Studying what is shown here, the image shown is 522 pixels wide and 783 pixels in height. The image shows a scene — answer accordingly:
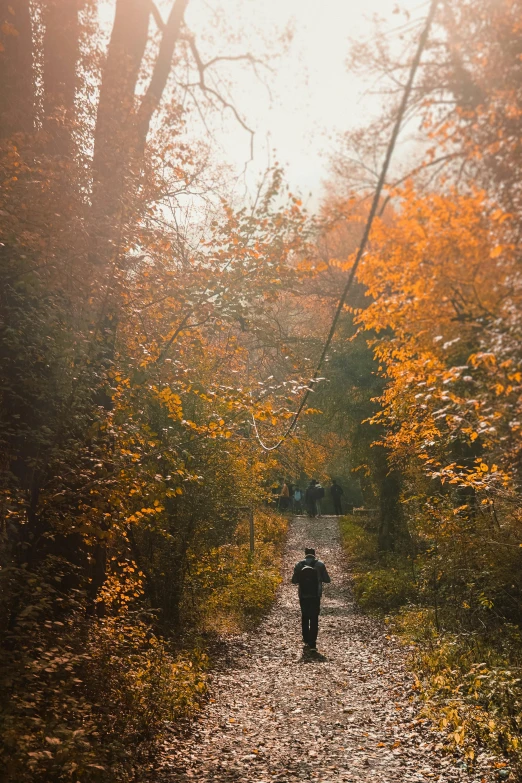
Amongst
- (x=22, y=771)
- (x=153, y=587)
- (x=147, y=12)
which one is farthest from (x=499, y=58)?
(x=153, y=587)

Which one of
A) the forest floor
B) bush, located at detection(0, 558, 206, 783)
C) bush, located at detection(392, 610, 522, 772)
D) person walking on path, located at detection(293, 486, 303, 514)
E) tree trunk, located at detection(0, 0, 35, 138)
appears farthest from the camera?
person walking on path, located at detection(293, 486, 303, 514)

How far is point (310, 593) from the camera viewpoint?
11.5 meters

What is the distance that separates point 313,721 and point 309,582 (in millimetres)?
3712

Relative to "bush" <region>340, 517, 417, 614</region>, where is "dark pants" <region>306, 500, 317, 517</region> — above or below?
above

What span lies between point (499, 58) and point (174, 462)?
506cm

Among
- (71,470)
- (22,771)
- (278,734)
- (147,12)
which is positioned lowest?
(278,734)

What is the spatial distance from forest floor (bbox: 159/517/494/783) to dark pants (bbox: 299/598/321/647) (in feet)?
0.99

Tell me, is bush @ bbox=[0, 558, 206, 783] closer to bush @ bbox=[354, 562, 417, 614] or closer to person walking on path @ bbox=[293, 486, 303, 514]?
bush @ bbox=[354, 562, 417, 614]

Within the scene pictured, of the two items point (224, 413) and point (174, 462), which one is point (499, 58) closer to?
point (174, 462)

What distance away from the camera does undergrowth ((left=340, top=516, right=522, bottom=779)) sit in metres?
6.46

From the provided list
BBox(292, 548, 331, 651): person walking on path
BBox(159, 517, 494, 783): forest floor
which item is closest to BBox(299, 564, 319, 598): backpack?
BBox(292, 548, 331, 651): person walking on path

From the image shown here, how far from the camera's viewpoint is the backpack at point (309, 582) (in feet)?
37.7

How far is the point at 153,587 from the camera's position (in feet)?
36.7

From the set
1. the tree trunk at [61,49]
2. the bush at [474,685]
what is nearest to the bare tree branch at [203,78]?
the tree trunk at [61,49]
